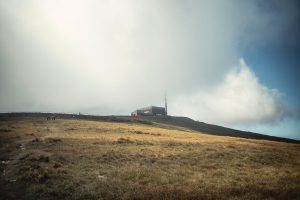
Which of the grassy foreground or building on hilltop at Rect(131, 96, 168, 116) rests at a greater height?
building on hilltop at Rect(131, 96, 168, 116)

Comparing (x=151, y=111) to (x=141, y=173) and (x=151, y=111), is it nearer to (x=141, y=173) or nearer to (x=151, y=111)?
(x=151, y=111)

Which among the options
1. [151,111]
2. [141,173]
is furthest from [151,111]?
[141,173]

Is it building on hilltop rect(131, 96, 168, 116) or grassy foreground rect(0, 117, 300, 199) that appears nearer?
grassy foreground rect(0, 117, 300, 199)

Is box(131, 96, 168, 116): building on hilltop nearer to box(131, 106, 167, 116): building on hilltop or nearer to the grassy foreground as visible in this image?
box(131, 106, 167, 116): building on hilltop

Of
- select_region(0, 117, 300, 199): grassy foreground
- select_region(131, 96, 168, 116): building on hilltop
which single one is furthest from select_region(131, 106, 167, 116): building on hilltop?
select_region(0, 117, 300, 199): grassy foreground

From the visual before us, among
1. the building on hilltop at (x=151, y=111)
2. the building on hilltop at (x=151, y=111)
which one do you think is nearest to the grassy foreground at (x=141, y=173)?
the building on hilltop at (x=151, y=111)

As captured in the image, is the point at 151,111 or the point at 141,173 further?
the point at 151,111

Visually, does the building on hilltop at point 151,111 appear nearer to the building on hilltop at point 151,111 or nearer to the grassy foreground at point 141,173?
the building on hilltop at point 151,111

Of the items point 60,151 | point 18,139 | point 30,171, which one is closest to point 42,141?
point 18,139

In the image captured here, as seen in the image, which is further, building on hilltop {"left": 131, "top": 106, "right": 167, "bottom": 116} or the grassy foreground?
building on hilltop {"left": 131, "top": 106, "right": 167, "bottom": 116}

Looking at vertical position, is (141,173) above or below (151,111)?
below

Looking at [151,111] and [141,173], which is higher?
[151,111]

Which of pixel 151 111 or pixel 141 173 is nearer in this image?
pixel 141 173

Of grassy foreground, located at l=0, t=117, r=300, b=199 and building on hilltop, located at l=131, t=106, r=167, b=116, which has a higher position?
building on hilltop, located at l=131, t=106, r=167, b=116
